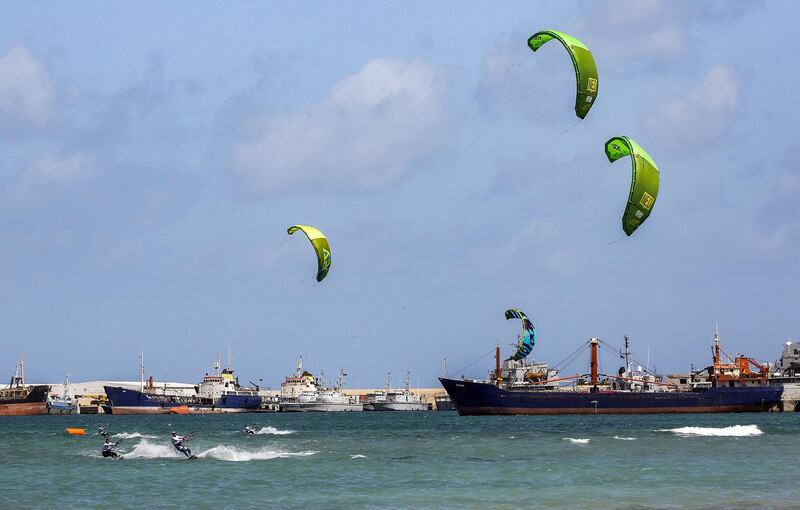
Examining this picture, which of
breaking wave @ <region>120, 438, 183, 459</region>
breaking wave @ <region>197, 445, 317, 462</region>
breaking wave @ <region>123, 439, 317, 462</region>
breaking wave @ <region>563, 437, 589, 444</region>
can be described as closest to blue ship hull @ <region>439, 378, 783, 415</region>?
breaking wave @ <region>563, 437, 589, 444</region>

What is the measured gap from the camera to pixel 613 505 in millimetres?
29281

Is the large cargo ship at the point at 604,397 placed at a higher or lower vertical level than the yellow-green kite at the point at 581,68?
lower

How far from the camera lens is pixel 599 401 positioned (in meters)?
108

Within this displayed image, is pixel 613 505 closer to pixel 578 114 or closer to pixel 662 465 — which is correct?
pixel 662 465

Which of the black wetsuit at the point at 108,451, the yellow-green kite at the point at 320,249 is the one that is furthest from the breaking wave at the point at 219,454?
the yellow-green kite at the point at 320,249

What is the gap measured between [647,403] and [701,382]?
1567 centimetres

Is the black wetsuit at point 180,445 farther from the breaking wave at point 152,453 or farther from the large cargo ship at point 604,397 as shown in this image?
the large cargo ship at point 604,397

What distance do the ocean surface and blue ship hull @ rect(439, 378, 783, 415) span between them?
46.2m

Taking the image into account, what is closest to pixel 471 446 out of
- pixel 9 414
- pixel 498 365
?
pixel 498 365

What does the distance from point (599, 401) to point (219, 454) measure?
221 ft

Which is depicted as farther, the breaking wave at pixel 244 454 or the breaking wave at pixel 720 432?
the breaking wave at pixel 720 432

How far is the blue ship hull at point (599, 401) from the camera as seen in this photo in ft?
345

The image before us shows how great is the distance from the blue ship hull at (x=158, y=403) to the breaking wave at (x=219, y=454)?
8612cm

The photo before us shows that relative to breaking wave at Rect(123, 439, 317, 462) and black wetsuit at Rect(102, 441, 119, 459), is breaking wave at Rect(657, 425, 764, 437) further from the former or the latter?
black wetsuit at Rect(102, 441, 119, 459)
